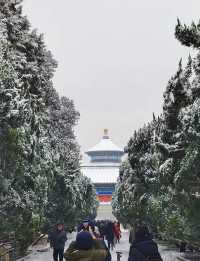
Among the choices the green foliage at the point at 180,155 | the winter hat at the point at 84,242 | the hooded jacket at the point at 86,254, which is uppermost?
the green foliage at the point at 180,155

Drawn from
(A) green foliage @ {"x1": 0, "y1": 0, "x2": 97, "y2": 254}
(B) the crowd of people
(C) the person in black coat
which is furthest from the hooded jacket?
(A) green foliage @ {"x1": 0, "y1": 0, "x2": 97, "y2": 254}

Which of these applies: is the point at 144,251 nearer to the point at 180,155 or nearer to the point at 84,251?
the point at 84,251

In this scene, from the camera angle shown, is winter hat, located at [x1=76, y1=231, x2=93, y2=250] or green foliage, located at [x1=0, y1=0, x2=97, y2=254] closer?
winter hat, located at [x1=76, y1=231, x2=93, y2=250]

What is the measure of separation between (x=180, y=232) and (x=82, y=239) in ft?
86.9

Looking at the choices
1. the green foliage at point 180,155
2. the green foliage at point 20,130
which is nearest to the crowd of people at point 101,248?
the green foliage at point 180,155

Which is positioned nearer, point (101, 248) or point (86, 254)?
point (86, 254)

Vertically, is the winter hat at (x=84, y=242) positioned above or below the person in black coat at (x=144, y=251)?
above

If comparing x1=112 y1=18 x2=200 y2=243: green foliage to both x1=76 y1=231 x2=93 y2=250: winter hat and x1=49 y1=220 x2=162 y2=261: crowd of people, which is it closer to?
x1=49 y1=220 x2=162 y2=261: crowd of people

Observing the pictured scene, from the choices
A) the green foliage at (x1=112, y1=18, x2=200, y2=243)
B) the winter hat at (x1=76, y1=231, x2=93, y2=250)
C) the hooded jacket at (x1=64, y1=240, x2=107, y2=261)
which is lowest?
the hooded jacket at (x1=64, y1=240, x2=107, y2=261)

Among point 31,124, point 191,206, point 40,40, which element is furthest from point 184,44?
point 40,40

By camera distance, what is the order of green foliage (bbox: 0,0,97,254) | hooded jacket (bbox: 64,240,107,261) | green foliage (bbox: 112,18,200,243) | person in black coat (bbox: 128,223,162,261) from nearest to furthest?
1. hooded jacket (bbox: 64,240,107,261)
2. person in black coat (bbox: 128,223,162,261)
3. green foliage (bbox: 112,18,200,243)
4. green foliage (bbox: 0,0,97,254)

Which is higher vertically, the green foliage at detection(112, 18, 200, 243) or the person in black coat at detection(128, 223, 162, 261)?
the green foliage at detection(112, 18, 200, 243)

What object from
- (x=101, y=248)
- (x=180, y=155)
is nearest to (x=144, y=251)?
(x=101, y=248)

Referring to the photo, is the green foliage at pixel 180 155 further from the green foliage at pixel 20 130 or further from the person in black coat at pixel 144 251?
the person in black coat at pixel 144 251
